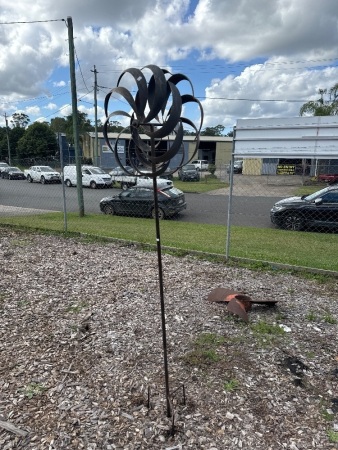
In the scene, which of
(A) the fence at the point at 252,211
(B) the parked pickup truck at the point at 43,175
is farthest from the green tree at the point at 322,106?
(B) the parked pickup truck at the point at 43,175

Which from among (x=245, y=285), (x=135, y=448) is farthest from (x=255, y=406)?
(x=245, y=285)

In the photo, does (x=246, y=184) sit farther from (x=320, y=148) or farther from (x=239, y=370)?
(x=239, y=370)

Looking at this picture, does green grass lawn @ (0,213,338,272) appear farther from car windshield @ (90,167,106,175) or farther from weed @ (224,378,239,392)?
car windshield @ (90,167,106,175)

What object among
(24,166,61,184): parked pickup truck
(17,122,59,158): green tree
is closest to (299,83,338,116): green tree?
(24,166,61,184): parked pickup truck

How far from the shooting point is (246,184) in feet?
85.8

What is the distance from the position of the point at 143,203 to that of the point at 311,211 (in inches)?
246

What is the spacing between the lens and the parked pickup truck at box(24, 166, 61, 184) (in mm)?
30548

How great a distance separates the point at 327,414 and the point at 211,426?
0.87 m

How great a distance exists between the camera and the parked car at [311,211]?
10023 mm

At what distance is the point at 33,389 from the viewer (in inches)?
103

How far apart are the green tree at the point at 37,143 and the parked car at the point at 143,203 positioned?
44746 mm

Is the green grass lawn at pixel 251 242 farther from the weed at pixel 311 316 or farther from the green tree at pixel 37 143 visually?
the green tree at pixel 37 143

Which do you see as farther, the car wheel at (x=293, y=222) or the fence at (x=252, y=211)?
the car wheel at (x=293, y=222)

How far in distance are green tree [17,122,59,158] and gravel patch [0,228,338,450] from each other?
177 feet
